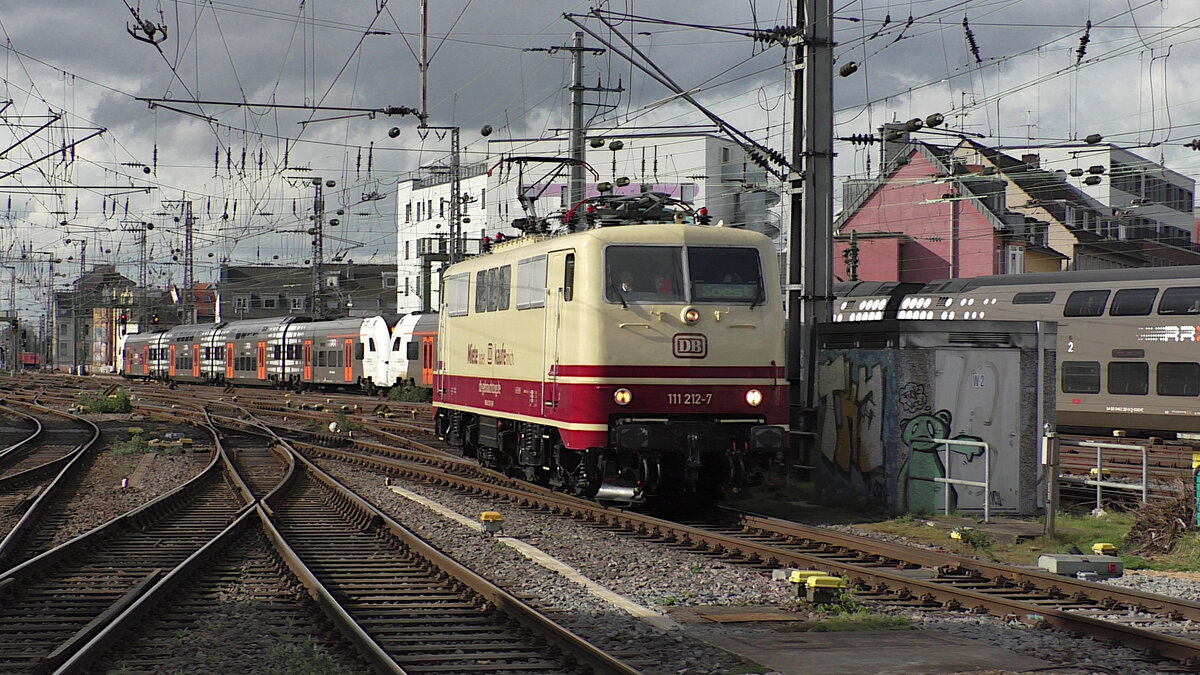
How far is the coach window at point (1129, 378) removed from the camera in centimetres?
2441

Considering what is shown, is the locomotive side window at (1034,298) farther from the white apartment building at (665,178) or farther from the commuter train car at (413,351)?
the white apartment building at (665,178)

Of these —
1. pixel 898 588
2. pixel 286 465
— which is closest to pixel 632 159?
pixel 286 465

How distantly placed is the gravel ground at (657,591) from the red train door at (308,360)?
1513 inches

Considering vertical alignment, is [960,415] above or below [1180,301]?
below

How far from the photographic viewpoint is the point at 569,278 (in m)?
14.4

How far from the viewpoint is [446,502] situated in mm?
16281

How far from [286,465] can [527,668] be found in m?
15.5

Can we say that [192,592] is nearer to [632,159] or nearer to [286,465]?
[286,465]

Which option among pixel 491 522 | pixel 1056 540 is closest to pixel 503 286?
pixel 491 522

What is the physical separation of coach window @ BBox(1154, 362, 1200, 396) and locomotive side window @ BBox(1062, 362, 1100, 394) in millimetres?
1384

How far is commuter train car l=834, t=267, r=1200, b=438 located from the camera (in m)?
23.7

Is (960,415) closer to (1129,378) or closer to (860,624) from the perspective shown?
(860,624)

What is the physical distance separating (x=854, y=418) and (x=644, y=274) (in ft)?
11.1

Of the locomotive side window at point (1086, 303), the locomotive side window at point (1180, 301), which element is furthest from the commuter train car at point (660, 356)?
the locomotive side window at point (1086, 303)
